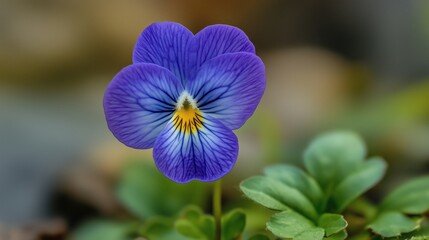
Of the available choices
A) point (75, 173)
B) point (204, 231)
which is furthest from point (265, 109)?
point (204, 231)

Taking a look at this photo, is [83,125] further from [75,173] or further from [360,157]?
[360,157]

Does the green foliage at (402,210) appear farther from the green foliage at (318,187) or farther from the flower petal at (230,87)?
the flower petal at (230,87)

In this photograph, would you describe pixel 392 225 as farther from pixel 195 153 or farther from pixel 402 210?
pixel 195 153

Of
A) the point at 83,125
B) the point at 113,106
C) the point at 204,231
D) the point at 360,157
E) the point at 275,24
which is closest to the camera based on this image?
the point at 113,106

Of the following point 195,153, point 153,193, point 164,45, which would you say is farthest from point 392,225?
point 153,193

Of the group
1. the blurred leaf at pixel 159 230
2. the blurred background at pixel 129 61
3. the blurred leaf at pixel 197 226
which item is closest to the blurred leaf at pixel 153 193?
the blurred background at pixel 129 61
